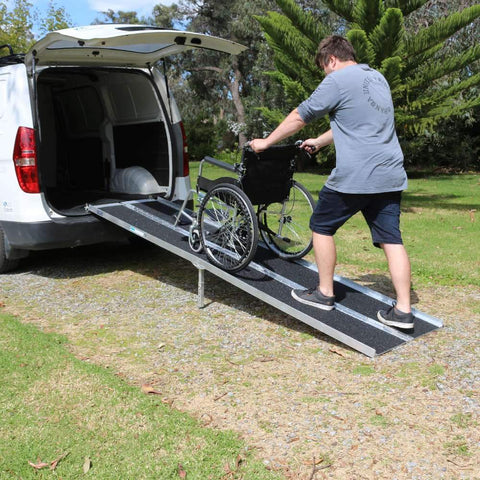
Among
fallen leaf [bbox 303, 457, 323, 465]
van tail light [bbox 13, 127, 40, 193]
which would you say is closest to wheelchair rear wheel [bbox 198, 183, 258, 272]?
van tail light [bbox 13, 127, 40, 193]

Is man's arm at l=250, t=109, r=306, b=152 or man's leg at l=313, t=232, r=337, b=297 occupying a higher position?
man's arm at l=250, t=109, r=306, b=152

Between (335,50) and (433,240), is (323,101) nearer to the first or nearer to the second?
(335,50)

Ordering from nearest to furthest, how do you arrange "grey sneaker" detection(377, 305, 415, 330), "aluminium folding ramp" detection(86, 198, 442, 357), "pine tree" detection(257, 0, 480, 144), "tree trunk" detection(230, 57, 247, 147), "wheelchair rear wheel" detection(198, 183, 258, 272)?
"aluminium folding ramp" detection(86, 198, 442, 357)
"grey sneaker" detection(377, 305, 415, 330)
"wheelchair rear wheel" detection(198, 183, 258, 272)
"pine tree" detection(257, 0, 480, 144)
"tree trunk" detection(230, 57, 247, 147)

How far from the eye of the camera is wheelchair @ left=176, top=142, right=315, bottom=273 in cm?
432

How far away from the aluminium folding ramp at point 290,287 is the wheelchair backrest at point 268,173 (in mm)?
611

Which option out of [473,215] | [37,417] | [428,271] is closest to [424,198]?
[473,215]

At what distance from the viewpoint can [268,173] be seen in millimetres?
4543

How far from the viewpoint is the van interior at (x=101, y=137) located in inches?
249

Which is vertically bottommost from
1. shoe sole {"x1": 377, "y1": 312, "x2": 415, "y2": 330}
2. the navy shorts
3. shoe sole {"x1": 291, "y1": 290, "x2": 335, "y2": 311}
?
shoe sole {"x1": 377, "y1": 312, "x2": 415, "y2": 330}

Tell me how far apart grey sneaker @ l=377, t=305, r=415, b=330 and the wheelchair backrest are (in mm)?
1330

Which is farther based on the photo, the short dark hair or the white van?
the white van

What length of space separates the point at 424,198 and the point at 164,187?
7.86 metres

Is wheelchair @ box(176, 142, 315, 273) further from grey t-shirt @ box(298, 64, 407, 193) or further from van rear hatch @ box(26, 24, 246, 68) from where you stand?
van rear hatch @ box(26, 24, 246, 68)

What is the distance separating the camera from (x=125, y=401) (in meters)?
3.25
